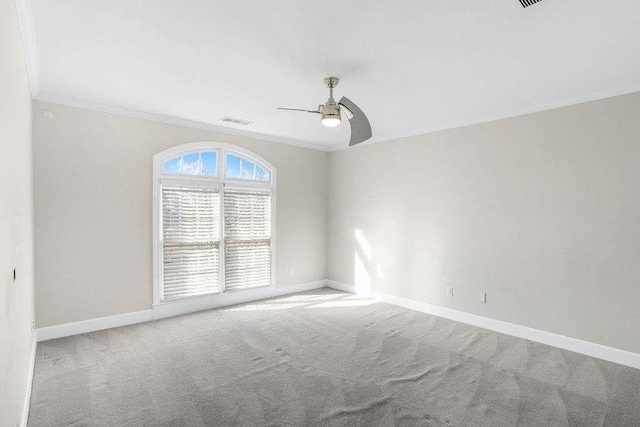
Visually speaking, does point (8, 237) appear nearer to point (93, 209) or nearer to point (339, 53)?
point (339, 53)

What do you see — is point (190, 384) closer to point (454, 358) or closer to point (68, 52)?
point (454, 358)

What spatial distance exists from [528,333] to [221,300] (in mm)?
4065

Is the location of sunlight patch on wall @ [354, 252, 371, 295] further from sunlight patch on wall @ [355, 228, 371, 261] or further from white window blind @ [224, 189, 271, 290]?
white window blind @ [224, 189, 271, 290]

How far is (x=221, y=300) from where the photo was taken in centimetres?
511

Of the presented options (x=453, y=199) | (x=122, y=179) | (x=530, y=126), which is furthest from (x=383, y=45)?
(x=122, y=179)

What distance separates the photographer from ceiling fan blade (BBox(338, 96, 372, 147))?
2.72 metres

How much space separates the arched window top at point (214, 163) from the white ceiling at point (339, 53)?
793mm

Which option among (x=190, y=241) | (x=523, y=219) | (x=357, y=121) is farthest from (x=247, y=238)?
(x=523, y=219)

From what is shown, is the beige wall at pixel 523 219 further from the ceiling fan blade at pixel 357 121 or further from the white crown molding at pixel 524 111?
the ceiling fan blade at pixel 357 121

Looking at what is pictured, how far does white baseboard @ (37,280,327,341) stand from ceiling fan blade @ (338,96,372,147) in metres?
3.29

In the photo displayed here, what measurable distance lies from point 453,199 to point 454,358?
2.11 metres

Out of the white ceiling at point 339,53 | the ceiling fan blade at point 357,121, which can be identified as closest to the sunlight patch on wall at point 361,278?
the white ceiling at point 339,53


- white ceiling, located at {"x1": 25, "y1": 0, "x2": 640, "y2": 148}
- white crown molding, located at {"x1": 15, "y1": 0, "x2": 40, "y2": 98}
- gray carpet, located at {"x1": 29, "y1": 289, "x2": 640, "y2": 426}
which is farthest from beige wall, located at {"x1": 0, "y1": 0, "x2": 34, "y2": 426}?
gray carpet, located at {"x1": 29, "y1": 289, "x2": 640, "y2": 426}

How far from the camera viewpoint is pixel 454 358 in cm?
Answer: 339
